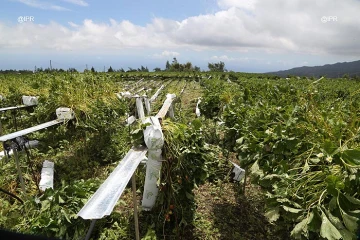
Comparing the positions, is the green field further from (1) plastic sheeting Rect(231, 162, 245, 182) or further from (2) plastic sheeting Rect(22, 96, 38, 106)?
(2) plastic sheeting Rect(22, 96, 38, 106)

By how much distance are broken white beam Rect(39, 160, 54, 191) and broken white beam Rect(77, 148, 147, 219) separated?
2.66 m

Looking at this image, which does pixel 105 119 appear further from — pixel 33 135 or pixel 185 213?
pixel 185 213

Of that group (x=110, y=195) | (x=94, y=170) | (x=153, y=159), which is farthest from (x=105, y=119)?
(x=110, y=195)

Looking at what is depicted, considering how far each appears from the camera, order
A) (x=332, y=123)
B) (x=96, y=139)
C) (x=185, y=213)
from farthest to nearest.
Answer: (x=96, y=139), (x=185, y=213), (x=332, y=123)

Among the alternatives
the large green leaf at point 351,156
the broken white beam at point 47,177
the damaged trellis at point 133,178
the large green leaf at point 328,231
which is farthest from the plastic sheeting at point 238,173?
the broken white beam at point 47,177

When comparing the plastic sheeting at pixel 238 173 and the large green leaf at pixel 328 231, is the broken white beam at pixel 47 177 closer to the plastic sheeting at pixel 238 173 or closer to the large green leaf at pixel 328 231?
the plastic sheeting at pixel 238 173

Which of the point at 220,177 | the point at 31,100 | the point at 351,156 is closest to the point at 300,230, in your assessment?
the point at 351,156

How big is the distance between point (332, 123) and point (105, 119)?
15.6 ft

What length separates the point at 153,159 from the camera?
3152 millimetres

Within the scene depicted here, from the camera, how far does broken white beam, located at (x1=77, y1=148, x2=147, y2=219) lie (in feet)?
5.53

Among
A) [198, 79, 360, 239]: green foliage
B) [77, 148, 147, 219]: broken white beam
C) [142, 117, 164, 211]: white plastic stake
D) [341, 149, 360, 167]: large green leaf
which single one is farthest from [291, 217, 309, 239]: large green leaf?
[142, 117, 164, 211]: white plastic stake

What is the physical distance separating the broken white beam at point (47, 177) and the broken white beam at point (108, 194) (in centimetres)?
266

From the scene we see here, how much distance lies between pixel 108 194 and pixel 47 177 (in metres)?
3.39

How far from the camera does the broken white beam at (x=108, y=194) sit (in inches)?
66.4
